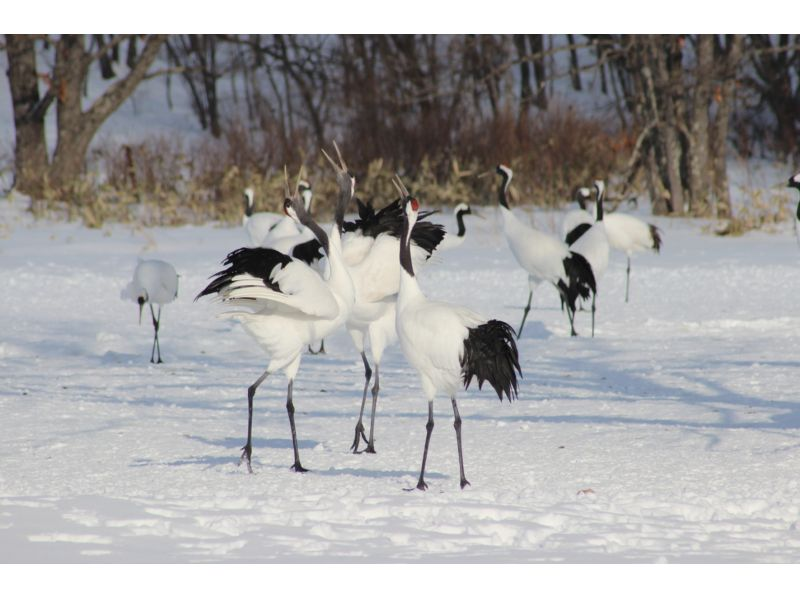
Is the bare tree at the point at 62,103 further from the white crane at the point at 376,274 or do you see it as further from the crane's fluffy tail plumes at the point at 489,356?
the crane's fluffy tail plumes at the point at 489,356

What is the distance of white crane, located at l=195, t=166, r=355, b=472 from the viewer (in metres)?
5.96

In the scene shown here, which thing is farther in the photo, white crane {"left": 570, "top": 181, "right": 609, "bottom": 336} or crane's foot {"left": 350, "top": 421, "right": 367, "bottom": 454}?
white crane {"left": 570, "top": 181, "right": 609, "bottom": 336}

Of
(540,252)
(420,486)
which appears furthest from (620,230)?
(420,486)

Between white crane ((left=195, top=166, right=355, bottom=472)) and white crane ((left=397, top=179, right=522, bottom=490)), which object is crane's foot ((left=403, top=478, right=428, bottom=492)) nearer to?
white crane ((left=397, top=179, right=522, bottom=490))

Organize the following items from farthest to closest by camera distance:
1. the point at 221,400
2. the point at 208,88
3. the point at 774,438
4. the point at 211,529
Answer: the point at 208,88 < the point at 221,400 < the point at 774,438 < the point at 211,529

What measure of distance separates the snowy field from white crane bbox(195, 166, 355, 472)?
62 cm

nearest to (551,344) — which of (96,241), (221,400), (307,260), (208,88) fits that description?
(307,260)

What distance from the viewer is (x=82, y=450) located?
6.46 meters

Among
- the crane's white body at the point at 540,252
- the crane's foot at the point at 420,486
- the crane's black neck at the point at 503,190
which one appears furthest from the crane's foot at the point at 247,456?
the crane's black neck at the point at 503,190

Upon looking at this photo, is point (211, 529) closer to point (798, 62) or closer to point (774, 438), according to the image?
point (774, 438)

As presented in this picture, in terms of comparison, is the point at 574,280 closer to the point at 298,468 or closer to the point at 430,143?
the point at 298,468

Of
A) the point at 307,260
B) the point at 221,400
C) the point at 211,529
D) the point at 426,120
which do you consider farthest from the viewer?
the point at 426,120

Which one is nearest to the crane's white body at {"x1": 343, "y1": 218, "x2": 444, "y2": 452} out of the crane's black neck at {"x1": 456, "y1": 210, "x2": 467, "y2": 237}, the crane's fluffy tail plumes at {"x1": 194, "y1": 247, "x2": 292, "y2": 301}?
the crane's fluffy tail plumes at {"x1": 194, "y1": 247, "x2": 292, "y2": 301}

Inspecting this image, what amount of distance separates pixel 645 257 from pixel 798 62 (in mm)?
22836
